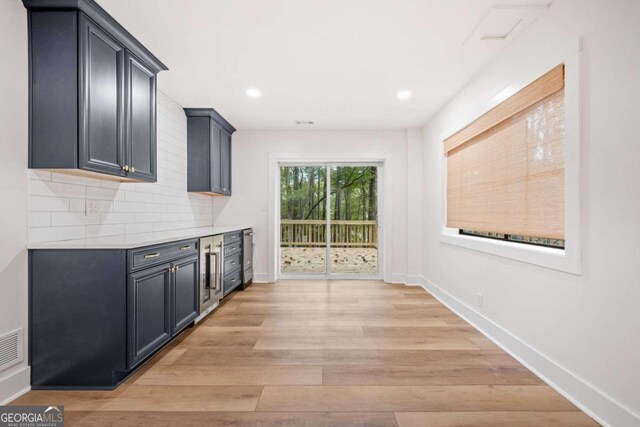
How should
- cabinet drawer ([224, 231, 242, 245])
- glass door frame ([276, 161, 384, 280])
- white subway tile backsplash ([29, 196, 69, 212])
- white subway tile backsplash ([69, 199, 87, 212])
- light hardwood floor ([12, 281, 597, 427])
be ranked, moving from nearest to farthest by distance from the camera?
1. light hardwood floor ([12, 281, 597, 427])
2. white subway tile backsplash ([29, 196, 69, 212])
3. white subway tile backsplash ([69, 199, 87, 212])
4. cabinet drawer ([224, 231, 242, 245])
5. glass door frame ([276, 161, 384, 280])

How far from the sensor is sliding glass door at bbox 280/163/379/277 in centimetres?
545

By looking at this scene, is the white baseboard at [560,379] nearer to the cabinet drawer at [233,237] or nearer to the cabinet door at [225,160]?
the cabinet drawer at [233,237]

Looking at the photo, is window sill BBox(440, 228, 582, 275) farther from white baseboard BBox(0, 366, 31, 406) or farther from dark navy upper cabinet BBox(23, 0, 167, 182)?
white baseboard BBox(0, 366, 31, 406)

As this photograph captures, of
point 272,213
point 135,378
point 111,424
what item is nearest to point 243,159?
point 272,213

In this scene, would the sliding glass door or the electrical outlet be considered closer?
the electrical outlet

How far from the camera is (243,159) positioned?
5168 mm

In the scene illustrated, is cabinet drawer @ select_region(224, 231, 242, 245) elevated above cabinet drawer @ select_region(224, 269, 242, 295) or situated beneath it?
elevated above

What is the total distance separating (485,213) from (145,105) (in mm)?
3215

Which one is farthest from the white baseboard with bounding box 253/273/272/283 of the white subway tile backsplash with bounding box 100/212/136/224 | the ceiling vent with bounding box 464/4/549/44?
the ceiling vent with bounding box 464/4/549/44

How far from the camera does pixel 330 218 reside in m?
5.46

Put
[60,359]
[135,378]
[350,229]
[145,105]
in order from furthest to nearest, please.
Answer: [350,229] < [145,105] < [135,378] < [60,359]

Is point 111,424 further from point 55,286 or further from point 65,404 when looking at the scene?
point 55,286

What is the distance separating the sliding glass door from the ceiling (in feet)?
5.25

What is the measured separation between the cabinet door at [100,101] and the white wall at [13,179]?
1.05 feet
